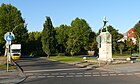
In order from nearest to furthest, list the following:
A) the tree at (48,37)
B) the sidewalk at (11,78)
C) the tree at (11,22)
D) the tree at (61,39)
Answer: the sidewalk at (11,78) → the tree at (48,37) → the tree at (11,22) → the tree at (61,39)

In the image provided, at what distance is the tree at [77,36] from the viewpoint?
319 feet

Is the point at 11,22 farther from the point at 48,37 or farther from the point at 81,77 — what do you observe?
the point at 81,77

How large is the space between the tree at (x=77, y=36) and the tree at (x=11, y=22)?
606 inches

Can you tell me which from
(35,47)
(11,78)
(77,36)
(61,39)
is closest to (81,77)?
(11,78)

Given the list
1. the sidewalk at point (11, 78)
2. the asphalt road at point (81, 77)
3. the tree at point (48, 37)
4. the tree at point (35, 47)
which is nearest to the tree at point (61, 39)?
the tree at point (35, 47)

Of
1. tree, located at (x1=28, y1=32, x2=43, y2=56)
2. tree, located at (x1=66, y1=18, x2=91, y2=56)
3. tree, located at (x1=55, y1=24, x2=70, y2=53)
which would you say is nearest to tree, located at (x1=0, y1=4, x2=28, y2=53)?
tree, located at (x1=28, y1=32, x2=43, y2=56)

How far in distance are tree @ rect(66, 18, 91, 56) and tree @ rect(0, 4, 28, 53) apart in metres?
15.4

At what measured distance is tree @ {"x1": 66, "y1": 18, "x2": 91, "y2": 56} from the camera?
97.1m

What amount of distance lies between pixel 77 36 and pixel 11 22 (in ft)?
81.7

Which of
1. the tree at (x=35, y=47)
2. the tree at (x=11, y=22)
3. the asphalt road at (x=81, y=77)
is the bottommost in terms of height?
the asphalt road at (x=81, y=77)

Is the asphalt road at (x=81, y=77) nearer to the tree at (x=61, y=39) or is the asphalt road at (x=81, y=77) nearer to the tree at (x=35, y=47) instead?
the tree at (x=35, y=47)

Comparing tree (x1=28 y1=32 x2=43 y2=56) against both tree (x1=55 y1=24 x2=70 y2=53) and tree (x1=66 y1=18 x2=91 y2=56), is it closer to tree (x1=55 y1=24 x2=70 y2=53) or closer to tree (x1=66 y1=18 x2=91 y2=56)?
tree (x1=55 y1=24 x2=70 y2=53)

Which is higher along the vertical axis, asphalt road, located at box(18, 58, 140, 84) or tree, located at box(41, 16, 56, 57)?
tree, located at box(41, 16, 56, 57)

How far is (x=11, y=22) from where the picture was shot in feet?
290
